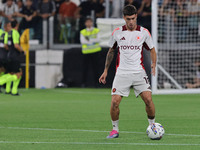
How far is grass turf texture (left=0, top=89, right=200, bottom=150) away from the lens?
25.6 feet

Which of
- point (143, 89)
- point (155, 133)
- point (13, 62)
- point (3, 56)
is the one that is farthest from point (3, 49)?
point (155, 133)

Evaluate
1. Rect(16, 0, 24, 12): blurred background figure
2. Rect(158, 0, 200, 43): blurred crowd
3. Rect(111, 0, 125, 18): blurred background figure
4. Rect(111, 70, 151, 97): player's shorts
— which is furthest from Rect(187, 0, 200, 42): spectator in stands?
Rect(111, 70, 151, 97): player's shorts

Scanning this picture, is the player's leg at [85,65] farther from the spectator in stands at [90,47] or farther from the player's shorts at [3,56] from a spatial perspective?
the player's shorts at [3,56]

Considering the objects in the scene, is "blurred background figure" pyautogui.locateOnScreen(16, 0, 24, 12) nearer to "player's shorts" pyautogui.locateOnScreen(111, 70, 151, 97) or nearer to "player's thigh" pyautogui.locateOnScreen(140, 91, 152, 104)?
"player's shorts" pyautogui.locateOnScreen(111, 70, 151, 97)

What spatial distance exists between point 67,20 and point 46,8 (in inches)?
53.0

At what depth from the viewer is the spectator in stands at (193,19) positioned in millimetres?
19547

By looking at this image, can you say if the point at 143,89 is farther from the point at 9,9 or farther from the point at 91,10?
the point at 9,9

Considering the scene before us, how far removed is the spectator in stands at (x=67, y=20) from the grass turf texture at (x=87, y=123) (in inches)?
200

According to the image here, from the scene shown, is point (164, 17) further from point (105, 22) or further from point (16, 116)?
point (16, 116)

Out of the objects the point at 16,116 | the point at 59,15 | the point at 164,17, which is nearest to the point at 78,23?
the point at 59,15

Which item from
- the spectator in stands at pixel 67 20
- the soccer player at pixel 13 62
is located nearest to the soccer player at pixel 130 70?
the soccer player at pixel 13 62

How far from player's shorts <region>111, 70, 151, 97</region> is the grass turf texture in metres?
0.65

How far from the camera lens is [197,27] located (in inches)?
780

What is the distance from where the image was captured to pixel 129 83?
28.0 feet
